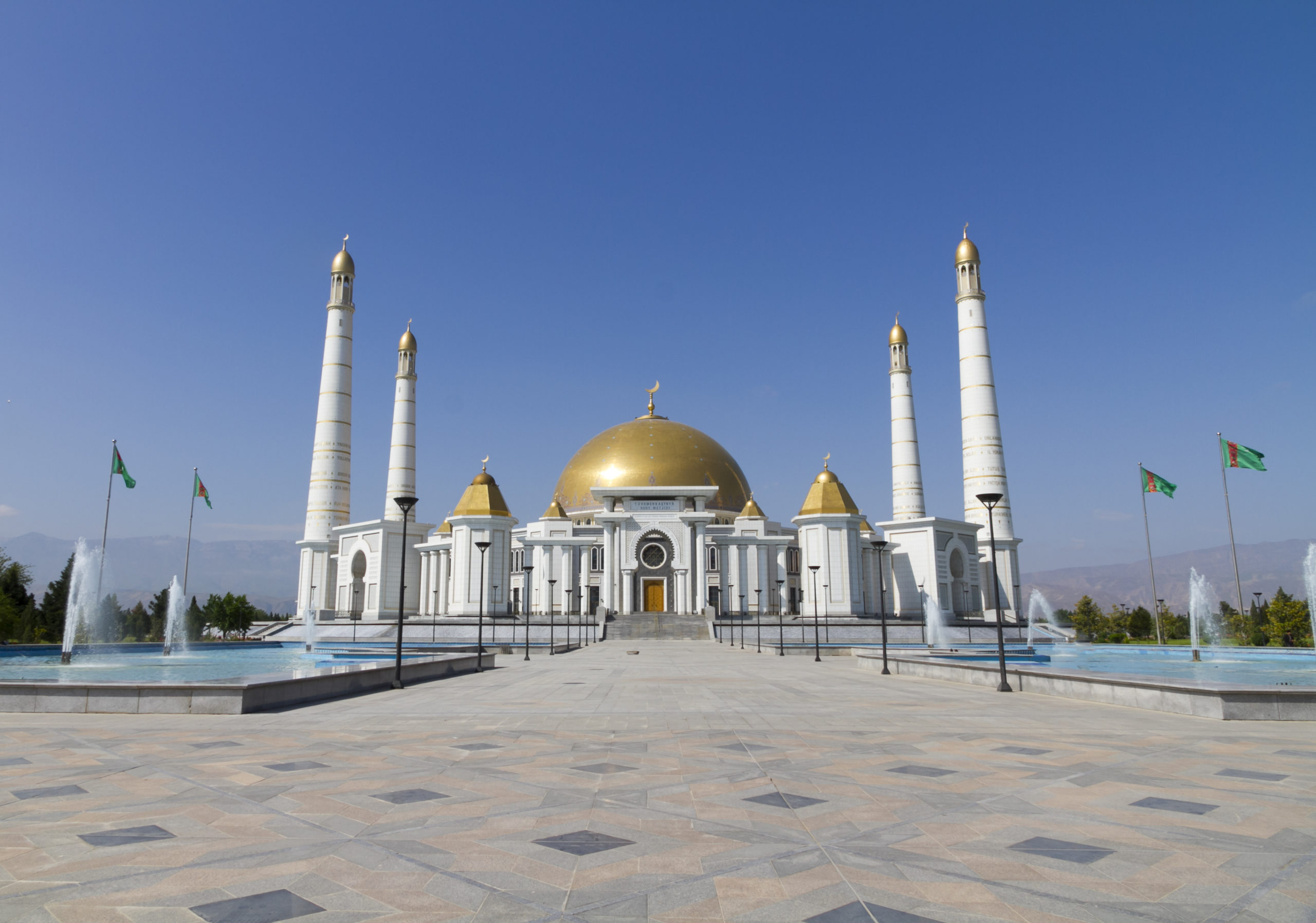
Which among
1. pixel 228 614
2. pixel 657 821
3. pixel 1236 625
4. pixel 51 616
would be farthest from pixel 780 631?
pixel 1236 625

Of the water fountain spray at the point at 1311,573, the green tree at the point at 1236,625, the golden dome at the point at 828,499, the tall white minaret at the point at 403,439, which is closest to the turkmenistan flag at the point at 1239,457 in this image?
the water fountain spray at the point at 1311,573

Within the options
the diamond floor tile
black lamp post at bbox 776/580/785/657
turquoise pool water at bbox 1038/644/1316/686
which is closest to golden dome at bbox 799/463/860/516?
black lamp post at bbox 776/580/785/657

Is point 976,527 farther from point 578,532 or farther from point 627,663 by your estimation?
point 627,663

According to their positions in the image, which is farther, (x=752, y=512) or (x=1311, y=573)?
(x=752, y=512)

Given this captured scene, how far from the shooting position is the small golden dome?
203ft

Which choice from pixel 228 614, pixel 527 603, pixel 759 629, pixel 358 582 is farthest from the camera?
pixel 358 582

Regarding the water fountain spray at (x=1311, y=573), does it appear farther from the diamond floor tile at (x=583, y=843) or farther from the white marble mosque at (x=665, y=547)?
the diamond floor tile at (x=583, y=843)

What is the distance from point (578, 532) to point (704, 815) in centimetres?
5420

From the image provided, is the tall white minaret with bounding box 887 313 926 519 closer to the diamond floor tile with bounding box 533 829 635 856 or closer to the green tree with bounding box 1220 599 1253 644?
the green tree with bounding box 1220 599 1253 644

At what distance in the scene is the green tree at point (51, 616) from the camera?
46.5m

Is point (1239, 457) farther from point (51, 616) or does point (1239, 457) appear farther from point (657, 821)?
point (51, 616)

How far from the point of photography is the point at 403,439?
64.9 metres

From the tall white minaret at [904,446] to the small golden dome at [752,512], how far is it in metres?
10.7

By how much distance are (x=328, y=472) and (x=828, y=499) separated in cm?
3661
